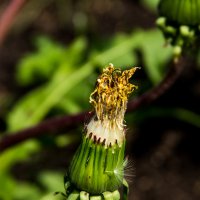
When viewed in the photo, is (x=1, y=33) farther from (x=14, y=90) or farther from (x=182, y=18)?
(x=182, y=18)

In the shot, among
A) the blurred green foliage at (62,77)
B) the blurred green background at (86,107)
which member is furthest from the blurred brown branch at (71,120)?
the blurred green foliage at (62,77)

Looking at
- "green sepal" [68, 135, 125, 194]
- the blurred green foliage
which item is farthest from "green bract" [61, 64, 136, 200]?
the blurred green foliage

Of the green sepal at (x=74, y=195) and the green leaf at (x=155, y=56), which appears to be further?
the green leaf at (x=155, y=56)

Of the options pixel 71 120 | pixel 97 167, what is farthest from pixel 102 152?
pixel 71 120

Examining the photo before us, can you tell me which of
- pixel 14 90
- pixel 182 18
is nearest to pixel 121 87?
pixel 182 18

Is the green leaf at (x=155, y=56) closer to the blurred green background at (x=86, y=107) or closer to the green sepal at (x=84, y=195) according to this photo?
the blurred green background at (x=86, y=107)
